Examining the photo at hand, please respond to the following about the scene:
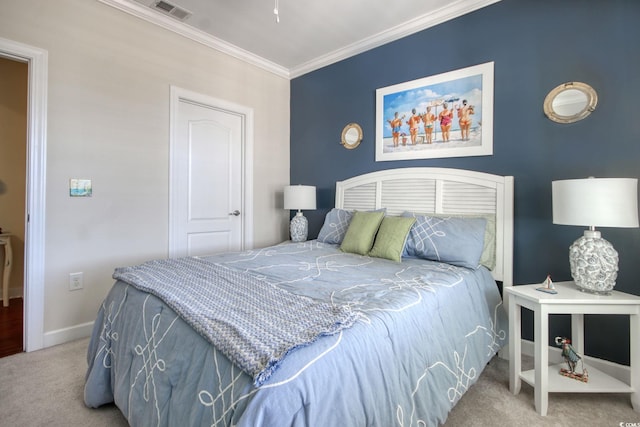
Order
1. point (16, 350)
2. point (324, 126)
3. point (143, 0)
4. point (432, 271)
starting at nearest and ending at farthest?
point (432, 271), point (16, 350), point (143, 0), point (324, 126)

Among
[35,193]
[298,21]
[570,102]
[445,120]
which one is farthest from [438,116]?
[35,193]

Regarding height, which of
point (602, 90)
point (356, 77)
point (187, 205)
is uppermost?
point (356, 77)

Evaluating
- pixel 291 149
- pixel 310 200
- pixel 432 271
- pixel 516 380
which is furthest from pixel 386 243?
pixel 291 149

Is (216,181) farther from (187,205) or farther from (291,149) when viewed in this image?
(291,149)

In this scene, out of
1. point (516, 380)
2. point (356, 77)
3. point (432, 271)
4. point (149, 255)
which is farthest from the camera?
point (356, 77)

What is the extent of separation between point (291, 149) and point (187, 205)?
1.57 meters

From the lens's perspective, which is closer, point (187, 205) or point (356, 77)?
point (187, 205)

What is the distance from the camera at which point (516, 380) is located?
1.76 metres

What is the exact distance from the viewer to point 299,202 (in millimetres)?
3393

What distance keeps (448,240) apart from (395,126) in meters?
1.34

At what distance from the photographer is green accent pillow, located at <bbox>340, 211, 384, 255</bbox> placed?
96.7 inches

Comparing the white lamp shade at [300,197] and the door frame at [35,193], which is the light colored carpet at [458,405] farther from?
the white lamp shade at [300,197]

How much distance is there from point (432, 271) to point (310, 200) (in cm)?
182

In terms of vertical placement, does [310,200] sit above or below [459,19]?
below
